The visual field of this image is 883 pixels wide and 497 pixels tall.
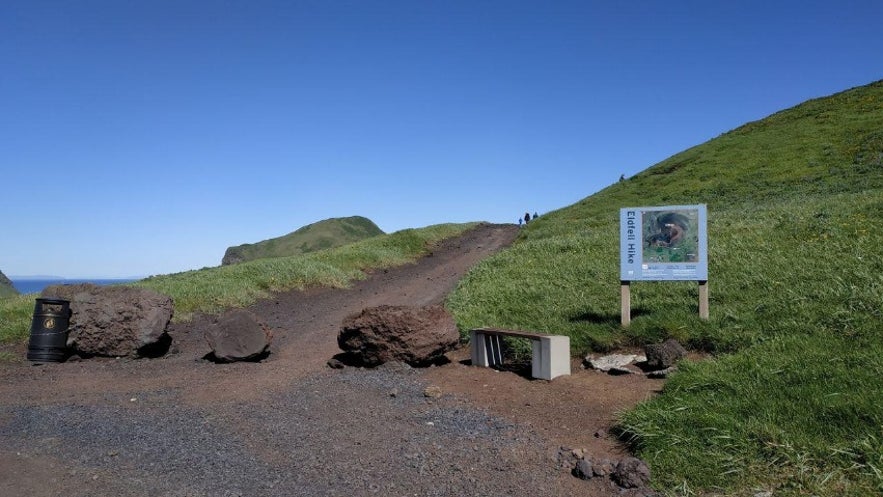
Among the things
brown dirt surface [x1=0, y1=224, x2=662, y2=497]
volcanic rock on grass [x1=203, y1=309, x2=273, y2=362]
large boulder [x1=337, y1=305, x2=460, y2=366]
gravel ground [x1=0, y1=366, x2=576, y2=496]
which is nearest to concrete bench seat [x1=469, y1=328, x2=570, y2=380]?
brown dirt surface [x1=0, y1=224, x2=662, y2=497]

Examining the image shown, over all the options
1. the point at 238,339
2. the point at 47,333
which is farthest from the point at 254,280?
the point at 238,339

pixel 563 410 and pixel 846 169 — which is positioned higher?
pixel 846 169

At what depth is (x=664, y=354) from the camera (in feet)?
26.0

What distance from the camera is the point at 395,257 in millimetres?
24688

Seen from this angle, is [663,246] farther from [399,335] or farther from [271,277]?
[271,277]

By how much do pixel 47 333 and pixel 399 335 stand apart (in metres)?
5.61

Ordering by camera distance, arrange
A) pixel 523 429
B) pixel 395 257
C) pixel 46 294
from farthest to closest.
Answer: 1. pixel 395 257
2. pixel 46 294
3. pixel 523 429

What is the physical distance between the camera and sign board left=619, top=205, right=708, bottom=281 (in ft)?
29.7

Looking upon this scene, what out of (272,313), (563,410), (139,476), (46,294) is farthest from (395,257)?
(139,476)

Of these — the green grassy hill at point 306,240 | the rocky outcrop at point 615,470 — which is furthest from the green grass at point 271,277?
the green grassy hill at point 306,240

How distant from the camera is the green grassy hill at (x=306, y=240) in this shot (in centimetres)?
3844

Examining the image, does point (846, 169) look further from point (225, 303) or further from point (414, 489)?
point (414, 489)

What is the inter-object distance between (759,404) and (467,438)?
8.45 ft

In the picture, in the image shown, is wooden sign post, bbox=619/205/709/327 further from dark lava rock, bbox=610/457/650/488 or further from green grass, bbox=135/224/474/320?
green grass, bbox=135/224/474/320
